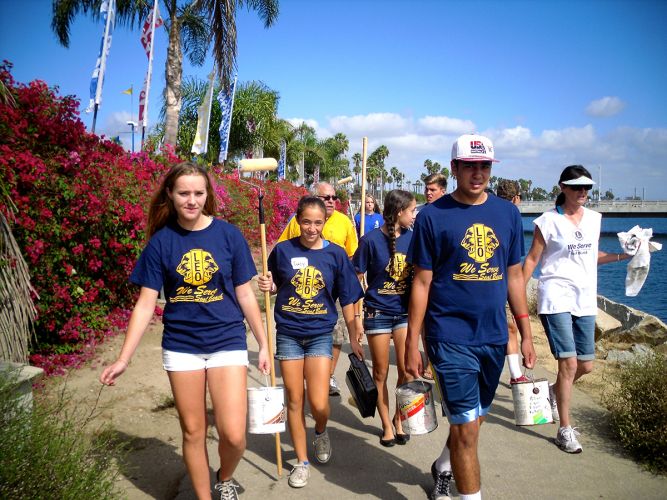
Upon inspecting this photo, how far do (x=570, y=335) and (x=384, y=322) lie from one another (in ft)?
5.06

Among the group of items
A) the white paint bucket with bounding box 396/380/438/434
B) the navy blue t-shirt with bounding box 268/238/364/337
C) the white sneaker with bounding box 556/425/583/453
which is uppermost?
the navy blue t-shirt with bounding box 268/238/364/337

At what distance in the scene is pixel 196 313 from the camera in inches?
124

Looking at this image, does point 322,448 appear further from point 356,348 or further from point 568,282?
point 568,282

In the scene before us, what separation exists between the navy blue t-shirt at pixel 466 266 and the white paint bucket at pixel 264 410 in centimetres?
114

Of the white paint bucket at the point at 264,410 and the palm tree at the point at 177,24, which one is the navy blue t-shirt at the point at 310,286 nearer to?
the white paint bucket at the point at 264,410

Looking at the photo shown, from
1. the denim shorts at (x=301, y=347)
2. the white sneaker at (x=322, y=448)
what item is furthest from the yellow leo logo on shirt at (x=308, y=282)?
the white sneaker at (x=322, y=448)

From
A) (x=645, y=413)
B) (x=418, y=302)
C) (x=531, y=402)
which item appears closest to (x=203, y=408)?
(x=418, y=302)

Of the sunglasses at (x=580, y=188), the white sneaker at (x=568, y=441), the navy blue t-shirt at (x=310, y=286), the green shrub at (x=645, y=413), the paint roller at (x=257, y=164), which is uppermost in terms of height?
the paint roller at (x=257, y=164)

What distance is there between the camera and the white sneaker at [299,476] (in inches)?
149

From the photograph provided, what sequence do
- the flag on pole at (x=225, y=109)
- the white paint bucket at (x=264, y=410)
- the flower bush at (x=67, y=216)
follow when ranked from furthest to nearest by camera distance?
1. the flag on pole at (x=225, y=109)
2. the flower bush at (x=67, y=216)
3. the white paint bucket at (x=264, y=410)

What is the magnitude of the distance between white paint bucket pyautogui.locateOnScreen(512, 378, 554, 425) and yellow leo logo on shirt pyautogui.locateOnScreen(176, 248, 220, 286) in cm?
228

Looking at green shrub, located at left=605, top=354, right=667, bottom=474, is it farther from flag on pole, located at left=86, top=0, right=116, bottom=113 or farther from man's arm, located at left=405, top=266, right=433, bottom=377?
A: flag on pole, located at left=86, top=0, right=116, bottom=113

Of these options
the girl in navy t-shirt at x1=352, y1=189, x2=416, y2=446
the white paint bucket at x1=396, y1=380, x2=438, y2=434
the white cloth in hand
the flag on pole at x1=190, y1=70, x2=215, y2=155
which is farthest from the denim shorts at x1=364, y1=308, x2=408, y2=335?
the flag on pole at x1=190, y1=70, x2=215, y2=155

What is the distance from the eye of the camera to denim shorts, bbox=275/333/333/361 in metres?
3.98
